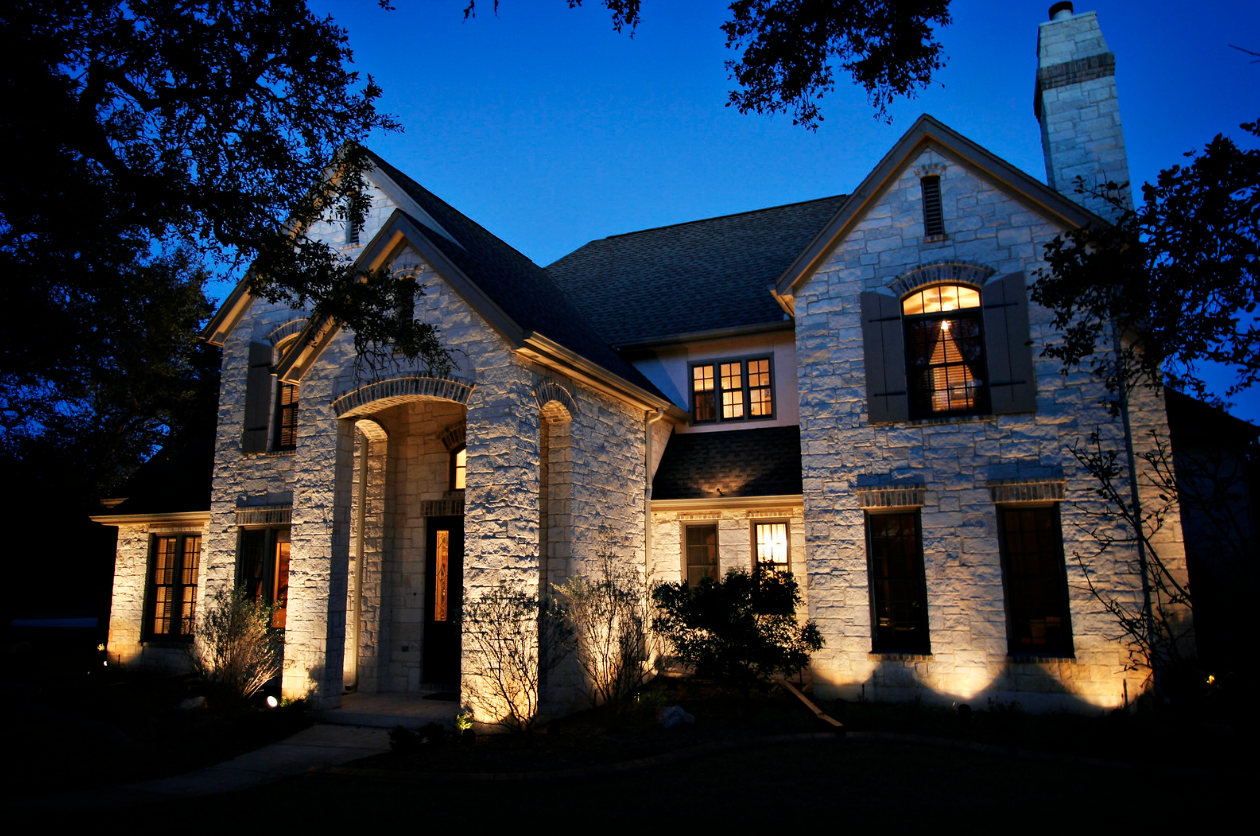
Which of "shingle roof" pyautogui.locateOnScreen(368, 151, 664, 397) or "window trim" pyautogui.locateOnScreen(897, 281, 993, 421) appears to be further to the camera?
"window trim" pyautogui.locateOnScreen(897, 281, 993, 421)

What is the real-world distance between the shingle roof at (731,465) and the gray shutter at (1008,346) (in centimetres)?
353

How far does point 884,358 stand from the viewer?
11594mm

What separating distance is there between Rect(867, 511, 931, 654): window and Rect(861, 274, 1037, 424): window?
1571mm

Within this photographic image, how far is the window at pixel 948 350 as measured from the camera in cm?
1105

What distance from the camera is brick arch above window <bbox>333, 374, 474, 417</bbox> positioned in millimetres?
10422

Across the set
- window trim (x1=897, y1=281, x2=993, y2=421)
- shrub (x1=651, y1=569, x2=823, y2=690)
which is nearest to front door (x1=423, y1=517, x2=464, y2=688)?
shrub (x1=651, y1=569, x2=823, y2=690)

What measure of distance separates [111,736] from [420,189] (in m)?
10.3

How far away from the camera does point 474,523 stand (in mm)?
9945

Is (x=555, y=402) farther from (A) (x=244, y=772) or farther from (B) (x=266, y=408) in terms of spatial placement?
(B) (x=266, y=408)

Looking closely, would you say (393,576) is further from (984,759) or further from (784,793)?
(984,759)

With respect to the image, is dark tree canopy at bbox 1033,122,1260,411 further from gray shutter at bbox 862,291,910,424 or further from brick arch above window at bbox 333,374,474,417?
brick arch above window at bbox 333,374,474,417

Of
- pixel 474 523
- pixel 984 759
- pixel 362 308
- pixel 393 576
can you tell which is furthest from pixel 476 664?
pixel 984 759

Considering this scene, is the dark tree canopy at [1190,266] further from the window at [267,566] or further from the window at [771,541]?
the window at [267,566]

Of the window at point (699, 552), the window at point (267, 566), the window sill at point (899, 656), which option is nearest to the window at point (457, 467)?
the window at point (267, 566)
